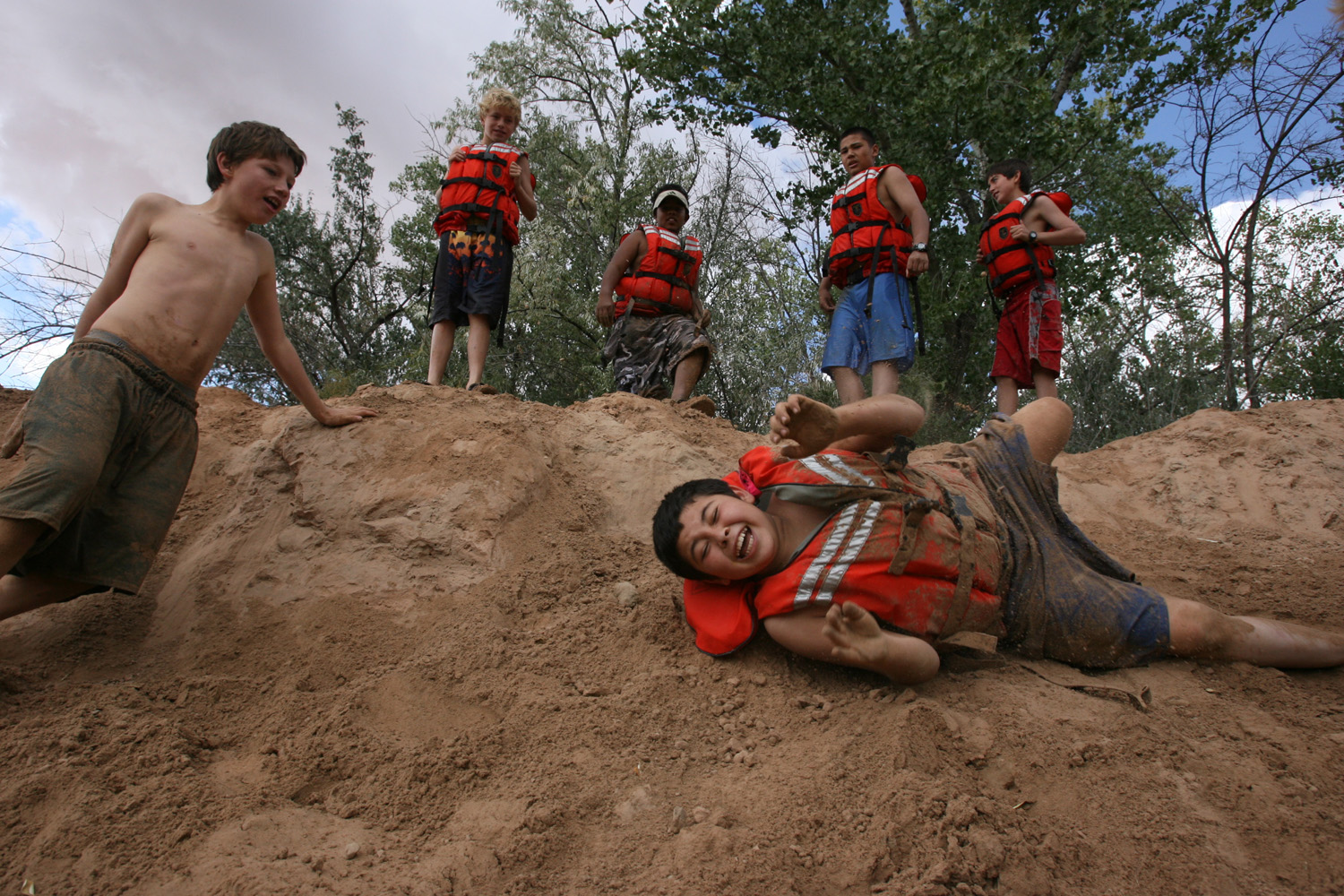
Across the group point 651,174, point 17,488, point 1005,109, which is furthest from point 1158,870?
point 651,174

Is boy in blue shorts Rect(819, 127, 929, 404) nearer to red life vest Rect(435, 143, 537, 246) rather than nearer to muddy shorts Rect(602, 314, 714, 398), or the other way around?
muddy shorts Rect(602, 314, 714, 398)

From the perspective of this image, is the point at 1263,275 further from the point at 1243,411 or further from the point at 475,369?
the point at 475,369

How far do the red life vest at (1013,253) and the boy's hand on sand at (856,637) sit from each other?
3.37 m

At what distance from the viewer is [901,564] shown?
6.48 feet

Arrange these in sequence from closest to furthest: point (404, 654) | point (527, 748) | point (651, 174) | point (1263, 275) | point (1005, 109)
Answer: point (527, 748), point (404, 654), point (1005, 109), point (651, 174), point (1263, 275)

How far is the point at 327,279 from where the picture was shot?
1006cm

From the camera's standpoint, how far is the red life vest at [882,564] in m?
1.98

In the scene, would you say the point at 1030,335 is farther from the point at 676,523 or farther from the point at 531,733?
the point at 531,733

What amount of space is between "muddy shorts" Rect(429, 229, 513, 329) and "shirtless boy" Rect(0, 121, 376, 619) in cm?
137

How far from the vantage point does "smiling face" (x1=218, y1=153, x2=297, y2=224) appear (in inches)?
97.3

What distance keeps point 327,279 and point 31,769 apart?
971 cm

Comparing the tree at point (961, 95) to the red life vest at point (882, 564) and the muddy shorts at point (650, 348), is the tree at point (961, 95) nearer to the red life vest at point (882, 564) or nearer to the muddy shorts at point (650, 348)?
the muddy shorts at point (650, 348)

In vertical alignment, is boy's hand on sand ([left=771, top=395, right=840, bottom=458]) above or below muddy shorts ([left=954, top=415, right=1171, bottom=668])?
above

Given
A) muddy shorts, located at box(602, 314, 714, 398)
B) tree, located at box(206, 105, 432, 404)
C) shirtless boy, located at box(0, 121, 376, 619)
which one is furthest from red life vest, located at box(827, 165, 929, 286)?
tree, located at box(206, 105, 432, 404)
